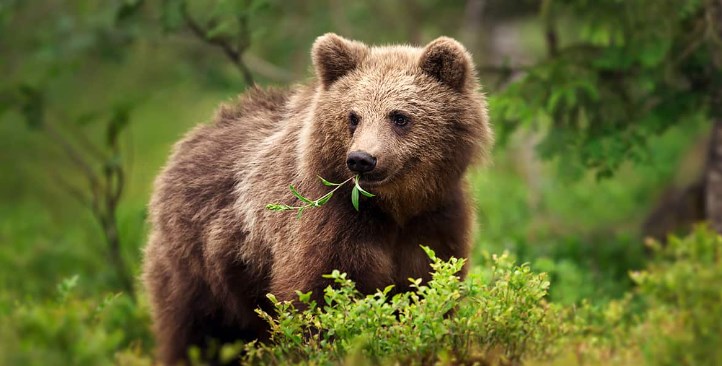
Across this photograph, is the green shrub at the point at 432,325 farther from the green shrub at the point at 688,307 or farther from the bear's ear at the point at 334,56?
the bear's ear at the point at 334,56

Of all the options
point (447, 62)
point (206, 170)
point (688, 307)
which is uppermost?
point (447, 62)

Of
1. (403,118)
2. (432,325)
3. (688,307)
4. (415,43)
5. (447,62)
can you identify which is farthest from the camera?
(415,43)

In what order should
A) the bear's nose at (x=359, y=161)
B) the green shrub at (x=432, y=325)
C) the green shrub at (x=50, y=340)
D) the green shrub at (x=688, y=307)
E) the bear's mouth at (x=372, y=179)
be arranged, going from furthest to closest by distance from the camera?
1. the bear's mouth at (x=372, y=179)
2. the bear's nose at (x=359, y=161)
3. the green shrub at (x=432, y=325)
4. the green shrub at (x=688, y=307)
5. the green shrub at (x=50, y=340)

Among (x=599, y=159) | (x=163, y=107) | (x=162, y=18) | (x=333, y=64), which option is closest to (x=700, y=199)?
(x=599, y=159)

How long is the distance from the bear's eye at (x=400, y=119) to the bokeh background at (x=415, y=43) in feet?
2.54

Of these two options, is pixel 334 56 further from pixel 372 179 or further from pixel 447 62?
pixel 372 179

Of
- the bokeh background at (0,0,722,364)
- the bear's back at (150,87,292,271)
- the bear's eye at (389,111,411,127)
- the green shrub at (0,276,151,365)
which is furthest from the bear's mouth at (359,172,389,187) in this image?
the green shrub at (0,276,151,365)

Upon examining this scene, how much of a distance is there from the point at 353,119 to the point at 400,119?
0.98ft

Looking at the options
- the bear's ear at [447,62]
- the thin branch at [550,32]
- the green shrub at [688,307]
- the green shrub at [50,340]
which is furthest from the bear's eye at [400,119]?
the thin branch at [550,32]

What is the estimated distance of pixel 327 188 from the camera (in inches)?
226

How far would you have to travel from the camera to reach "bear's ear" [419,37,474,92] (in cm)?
581

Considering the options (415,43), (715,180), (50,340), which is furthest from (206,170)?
(415,43)

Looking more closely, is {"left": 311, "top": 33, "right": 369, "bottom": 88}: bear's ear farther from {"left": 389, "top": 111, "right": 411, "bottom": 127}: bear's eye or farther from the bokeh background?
the bokeh background

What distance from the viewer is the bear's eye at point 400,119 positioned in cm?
573
